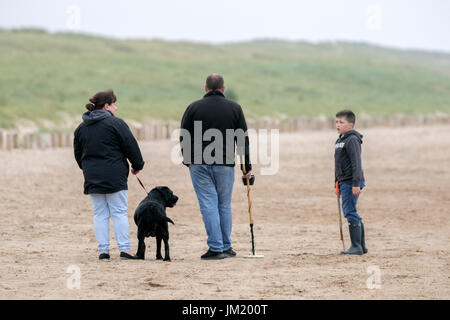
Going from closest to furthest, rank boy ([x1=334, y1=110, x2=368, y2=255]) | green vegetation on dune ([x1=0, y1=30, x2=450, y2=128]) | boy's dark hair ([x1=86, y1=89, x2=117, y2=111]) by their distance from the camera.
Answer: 1. boy's dark hair ([x1=86, y1=89, x2=117, y2=111])
2. boy ([x1=334, y1=110, x2=368, y2=255])
3. green vegetation on dune ([x1=0, y1=30, x2=450, y2=128])

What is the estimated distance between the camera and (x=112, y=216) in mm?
9320

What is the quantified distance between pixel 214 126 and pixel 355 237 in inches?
77.9

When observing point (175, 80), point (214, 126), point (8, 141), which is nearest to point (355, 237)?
point (214, 126)

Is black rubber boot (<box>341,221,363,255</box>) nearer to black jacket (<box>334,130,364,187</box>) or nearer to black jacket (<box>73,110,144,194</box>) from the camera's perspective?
black jacket (<box>334,130,364,187</box>)

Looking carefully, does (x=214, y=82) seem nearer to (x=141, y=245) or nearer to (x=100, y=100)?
(x=100, y=100)

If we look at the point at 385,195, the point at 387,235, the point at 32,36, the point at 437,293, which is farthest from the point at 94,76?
the point at 437,293

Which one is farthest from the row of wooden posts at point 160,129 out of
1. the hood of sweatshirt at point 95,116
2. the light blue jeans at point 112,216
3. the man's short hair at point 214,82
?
the man's short hair at point 214,82

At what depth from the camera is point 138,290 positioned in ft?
25.0

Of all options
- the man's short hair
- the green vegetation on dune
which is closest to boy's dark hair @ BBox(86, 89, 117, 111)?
the man's short hair

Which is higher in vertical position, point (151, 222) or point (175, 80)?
point (175, 80)

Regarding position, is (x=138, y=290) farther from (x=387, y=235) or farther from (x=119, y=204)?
(x=387, y=235)

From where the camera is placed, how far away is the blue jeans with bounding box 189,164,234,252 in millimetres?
9312

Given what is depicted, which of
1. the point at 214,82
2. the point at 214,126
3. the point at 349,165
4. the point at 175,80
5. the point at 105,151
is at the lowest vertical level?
the point at 349,165

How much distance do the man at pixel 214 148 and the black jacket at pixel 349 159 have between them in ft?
3.23
